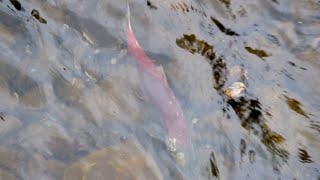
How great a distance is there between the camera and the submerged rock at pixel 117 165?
361 cm

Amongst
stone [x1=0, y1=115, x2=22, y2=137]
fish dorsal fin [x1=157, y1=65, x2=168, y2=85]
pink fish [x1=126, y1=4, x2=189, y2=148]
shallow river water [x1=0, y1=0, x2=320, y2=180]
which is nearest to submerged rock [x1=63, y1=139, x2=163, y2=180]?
shallow river water [x1=0, y1=0, x2=320, y2=180]

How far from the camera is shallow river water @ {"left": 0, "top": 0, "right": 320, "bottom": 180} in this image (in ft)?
12.1

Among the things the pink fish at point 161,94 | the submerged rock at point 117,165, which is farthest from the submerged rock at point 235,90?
the submerged rock at point 117,165

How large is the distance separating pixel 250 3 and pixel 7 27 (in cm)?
260

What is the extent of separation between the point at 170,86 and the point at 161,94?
166mm

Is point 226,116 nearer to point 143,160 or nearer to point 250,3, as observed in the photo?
point 143,160

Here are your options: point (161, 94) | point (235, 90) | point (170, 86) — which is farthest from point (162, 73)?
point (235, 90)

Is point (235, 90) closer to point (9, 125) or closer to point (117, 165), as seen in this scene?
point (117, 165)

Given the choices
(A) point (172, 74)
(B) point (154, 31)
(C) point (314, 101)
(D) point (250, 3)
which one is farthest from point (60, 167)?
(D) point (250, 3)

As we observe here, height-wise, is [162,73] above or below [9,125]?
above

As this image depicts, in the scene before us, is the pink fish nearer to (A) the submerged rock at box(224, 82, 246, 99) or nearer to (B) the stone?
(A) the submerged rock at box(224, 82, 246, 99)

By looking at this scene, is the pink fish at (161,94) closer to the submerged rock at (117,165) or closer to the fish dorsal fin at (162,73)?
the fish dorsal fin at (162,73)

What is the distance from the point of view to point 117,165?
3672 millimetres

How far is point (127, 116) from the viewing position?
13.0 feet
